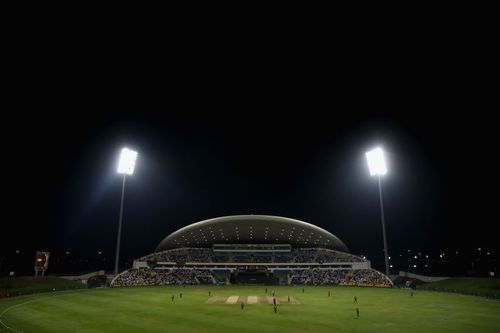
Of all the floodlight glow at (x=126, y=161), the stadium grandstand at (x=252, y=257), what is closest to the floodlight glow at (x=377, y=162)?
the floodlight glow at (x=126, y=161)

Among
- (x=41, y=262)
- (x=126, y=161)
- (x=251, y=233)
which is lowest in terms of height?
(x=41, y=262)

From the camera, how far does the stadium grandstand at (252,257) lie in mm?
86438

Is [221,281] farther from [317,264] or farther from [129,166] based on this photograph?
[129,166]

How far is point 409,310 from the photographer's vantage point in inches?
1248

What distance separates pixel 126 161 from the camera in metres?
50.0

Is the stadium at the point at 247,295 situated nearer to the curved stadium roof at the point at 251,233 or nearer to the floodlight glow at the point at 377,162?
the curved stadium roof at the point at 251,233

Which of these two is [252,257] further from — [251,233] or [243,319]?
[243,319]

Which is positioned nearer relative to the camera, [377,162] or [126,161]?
[377,162]

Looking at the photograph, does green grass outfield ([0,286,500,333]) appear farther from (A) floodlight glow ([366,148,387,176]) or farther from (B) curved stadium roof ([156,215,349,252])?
(B) curved stadium roof ([156,215,349,252])

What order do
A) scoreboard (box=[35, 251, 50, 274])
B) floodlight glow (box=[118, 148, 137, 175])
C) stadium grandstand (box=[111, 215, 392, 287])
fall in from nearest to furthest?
floodlight glow (box=[118, 148, 137, 175]), scoreboard (box=[35, 251, 50, 274]), stadium grandstand (box=[111, 215, 392, 287])

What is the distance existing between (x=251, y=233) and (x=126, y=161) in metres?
55.3

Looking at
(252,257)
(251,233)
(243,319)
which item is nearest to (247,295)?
(243,319)

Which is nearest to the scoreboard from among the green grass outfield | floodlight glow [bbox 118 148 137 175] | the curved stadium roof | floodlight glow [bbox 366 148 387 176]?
the curved stadium roof

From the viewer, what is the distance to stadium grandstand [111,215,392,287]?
86.4m
